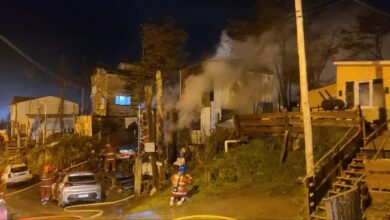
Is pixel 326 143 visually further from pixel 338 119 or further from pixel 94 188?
pixel 94 188

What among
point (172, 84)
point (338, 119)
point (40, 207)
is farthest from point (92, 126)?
point (338, 119)

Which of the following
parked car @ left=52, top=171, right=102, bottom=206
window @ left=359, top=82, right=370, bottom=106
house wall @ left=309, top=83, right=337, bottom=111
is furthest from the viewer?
house wall @ left=309, top=83, right=337, bottom=111

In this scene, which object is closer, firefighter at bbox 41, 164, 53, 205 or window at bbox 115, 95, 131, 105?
firefighter at bbox 41, 164, 53, 205

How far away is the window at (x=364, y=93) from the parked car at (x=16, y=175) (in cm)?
2283

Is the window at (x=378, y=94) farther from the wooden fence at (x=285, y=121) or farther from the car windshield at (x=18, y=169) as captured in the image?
the car windshield at (x=18, y=169)

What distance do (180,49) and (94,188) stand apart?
17.3 m

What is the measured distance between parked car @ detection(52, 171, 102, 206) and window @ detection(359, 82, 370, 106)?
49.5 ft

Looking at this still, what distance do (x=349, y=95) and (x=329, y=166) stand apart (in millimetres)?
10862

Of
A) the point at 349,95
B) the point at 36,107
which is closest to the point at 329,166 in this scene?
the point at 349,95

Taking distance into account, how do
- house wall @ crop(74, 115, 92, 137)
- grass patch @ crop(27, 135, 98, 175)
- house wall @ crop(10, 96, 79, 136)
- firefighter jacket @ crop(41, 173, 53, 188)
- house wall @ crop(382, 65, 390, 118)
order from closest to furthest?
house wall @ crop(382, 65, 390, 118), firefighter jacket @ crop(41, 173, 53, 188), grass patch @ crop(27, 135, 98, 175), house wall @ crop(74, 115, 92, 137), house wall @ crop(10, 96, 79, 136)

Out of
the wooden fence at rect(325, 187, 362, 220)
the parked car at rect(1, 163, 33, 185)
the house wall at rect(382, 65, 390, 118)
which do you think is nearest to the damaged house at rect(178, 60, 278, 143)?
the house wall at rect(382, 65, 390, 118)

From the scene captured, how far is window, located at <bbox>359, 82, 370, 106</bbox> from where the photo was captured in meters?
22.6

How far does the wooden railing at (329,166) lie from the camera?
1270cm

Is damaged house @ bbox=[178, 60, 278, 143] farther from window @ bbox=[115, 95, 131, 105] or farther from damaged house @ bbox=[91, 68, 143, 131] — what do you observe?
window @ bbox=[115, 95, 131, 105]
